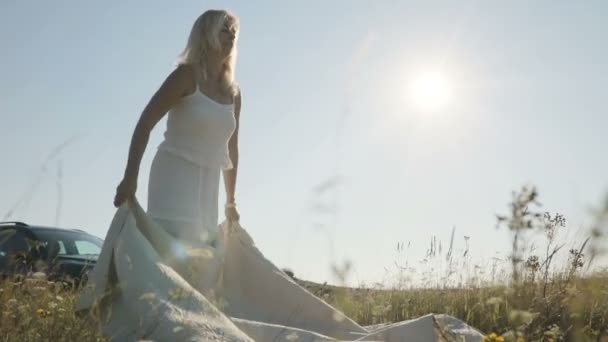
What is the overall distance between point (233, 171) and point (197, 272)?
0.99 meters

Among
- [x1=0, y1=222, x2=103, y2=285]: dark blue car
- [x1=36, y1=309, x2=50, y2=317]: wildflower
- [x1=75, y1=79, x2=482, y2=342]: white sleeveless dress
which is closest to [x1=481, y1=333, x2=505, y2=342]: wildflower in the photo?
[x1=75, y1=79, x2=482, y2=342]: white sleeveless dress

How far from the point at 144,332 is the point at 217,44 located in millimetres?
1865

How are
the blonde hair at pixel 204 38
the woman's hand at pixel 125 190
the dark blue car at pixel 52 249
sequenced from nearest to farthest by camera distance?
1. the woman's hand at pixel 125 190
2. the blonde hair at pixel 204 38
3. the dark blue car at pixel 52 249

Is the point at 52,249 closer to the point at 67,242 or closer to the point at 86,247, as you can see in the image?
the point at 67,242

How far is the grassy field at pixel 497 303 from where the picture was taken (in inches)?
80.0

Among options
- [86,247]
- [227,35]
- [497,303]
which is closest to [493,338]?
[497,303]

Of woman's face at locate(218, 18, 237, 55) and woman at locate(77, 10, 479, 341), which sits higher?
woman's face at locate(218, 18, 237, 55)

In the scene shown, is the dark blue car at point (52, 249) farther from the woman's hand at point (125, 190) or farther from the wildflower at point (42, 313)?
the woman's hand at point (125, 190)

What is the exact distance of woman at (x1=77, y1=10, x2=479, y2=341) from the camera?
3.41 metres

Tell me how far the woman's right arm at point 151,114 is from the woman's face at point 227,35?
0.96 feet

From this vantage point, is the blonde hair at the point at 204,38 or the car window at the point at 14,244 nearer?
the blonde hair at the point at 204,38

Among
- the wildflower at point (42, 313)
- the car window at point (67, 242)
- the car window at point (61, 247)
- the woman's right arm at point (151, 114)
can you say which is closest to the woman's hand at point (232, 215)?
the woman's right arm at point (151, 114)

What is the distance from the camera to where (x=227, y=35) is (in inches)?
164

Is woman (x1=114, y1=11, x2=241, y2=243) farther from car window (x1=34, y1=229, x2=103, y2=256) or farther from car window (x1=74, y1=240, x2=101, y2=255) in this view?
car window (x1=74, y1=240, x2=101, y2=255)
